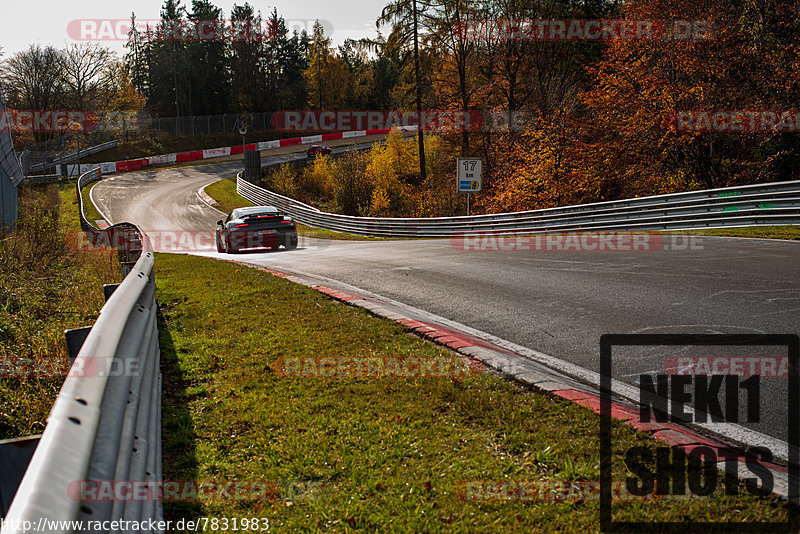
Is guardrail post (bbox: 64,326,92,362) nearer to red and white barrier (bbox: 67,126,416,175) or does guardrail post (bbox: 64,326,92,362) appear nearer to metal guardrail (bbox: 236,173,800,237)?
metal guardrail (bbox: 236,173,800,237)

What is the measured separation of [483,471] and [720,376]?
2.32 m

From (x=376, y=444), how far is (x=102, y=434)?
1.68 metres

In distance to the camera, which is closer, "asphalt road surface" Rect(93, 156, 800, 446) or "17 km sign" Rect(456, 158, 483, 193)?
"asphalt road surface" Rect(93, 156, 800, 446)

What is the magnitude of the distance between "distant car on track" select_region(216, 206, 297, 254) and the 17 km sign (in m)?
8.90

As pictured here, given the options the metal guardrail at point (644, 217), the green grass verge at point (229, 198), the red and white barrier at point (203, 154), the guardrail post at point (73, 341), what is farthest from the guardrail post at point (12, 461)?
the red and white barrier at point (203, 154)

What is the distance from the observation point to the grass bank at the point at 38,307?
14.7ft

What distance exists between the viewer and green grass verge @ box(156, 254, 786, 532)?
268 cm

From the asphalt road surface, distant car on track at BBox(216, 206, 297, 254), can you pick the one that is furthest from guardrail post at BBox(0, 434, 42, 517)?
distant car on track at BBox(216, 206, 297, 254)

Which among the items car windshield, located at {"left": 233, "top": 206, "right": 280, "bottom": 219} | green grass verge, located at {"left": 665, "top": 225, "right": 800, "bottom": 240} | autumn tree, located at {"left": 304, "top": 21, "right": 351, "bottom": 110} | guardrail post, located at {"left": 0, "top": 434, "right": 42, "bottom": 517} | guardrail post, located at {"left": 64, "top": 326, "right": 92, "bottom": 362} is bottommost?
green grass verge, located at {"left": 665, "top": 225, "right": 800, "bottom": 240}

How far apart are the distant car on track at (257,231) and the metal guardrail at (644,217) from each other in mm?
8642

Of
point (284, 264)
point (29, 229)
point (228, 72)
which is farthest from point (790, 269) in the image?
point (228, 72)

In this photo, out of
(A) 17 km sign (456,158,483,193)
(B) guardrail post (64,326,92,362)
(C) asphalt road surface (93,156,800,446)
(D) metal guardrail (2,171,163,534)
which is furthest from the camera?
(A) 17 km sign (456,158,483,193)

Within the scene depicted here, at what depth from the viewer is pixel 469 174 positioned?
84.5ft

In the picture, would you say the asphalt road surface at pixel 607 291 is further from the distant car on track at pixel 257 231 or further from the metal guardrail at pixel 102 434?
the distant car on track at pixel 257 231
